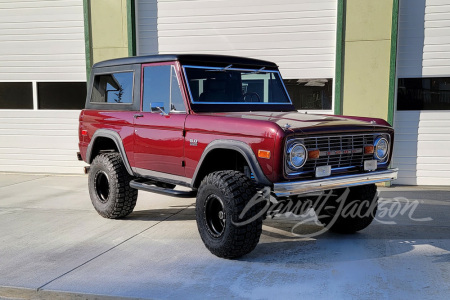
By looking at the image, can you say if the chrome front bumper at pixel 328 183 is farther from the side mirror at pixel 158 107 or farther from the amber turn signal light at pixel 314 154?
the side mirror at pixel 158 107

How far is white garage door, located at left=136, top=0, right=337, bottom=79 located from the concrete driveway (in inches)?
134

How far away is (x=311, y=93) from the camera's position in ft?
28.1

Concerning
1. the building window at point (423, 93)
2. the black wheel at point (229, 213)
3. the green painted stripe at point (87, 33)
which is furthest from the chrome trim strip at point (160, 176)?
the building window at point (423, 93)

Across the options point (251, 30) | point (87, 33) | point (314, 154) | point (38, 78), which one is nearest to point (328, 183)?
point (314, 154)

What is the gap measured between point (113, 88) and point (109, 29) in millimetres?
3611

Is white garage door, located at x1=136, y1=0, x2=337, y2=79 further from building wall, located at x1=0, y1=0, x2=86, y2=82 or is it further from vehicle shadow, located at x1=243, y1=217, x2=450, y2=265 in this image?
vehicle shadow, located at x1=243, y1=217, x2=450, y2=265

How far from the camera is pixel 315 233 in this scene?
5324mm

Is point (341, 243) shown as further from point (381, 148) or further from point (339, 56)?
point (339, 56)

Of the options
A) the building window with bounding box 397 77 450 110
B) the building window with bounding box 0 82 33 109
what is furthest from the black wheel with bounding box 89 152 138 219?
the building window with bounding box 397 77 450 110

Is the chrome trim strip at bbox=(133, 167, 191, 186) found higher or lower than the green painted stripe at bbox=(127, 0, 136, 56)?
lower

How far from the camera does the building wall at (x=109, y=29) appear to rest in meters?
9.06

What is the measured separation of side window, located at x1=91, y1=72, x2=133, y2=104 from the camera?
5746 mm

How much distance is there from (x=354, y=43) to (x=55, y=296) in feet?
21.4

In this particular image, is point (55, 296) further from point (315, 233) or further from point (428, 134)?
point (428, 134)
